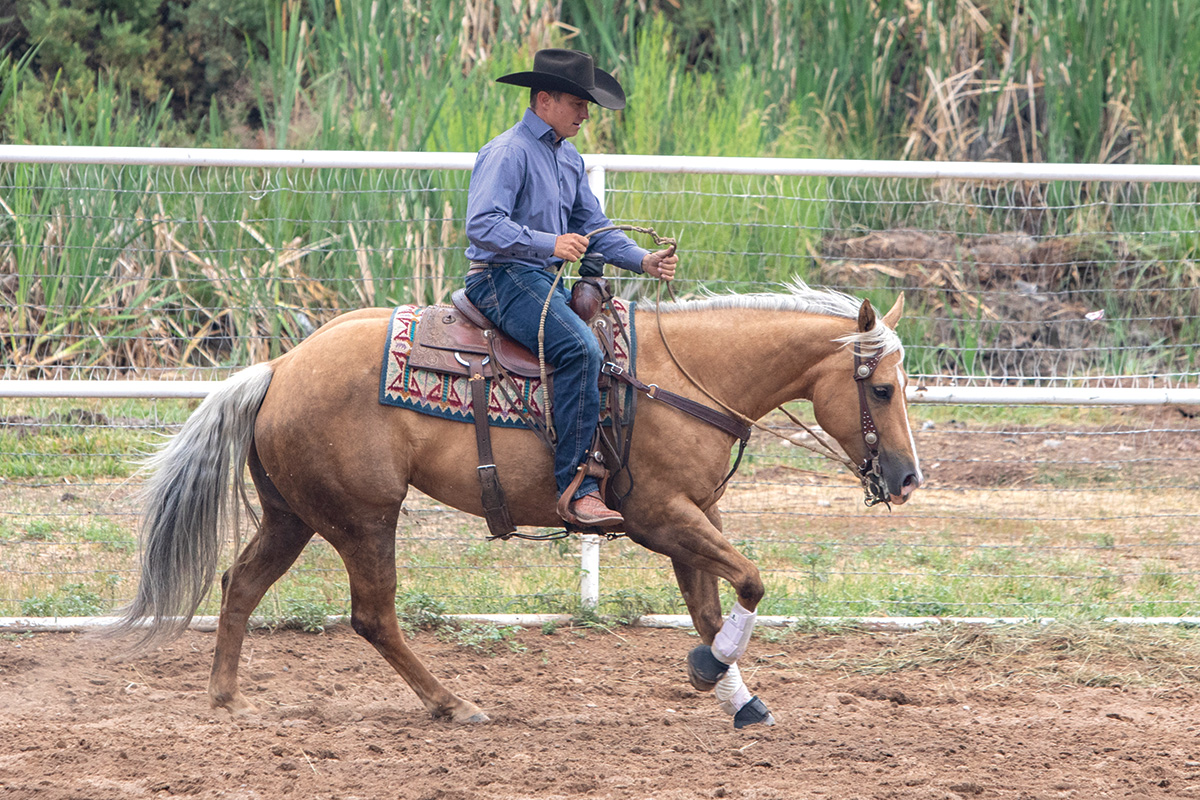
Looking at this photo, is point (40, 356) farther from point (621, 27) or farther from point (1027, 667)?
point (621, 27)

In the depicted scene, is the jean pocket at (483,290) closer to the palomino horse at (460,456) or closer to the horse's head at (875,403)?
the palomino horse at (460,456)

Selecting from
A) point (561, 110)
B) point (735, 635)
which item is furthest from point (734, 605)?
point (561, 110)

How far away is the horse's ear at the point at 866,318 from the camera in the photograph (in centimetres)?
415

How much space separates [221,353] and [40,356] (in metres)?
1.16

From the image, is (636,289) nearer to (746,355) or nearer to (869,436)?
(746,355)

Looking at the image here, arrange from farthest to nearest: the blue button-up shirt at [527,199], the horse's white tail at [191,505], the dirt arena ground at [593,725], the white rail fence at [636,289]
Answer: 1. the white rail fence at [636,289]
2. the horse's white tail at [191,505]
3. the blue button-up shirt at [527,199]
4. the dirt arena ground at [593,725]

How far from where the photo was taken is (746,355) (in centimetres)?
440

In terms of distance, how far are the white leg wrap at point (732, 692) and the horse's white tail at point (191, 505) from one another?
79.6 inches

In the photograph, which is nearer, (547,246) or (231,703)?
(547,246)

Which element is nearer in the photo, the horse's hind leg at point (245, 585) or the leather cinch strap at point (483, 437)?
the leather cinch strap at point (483, 437)

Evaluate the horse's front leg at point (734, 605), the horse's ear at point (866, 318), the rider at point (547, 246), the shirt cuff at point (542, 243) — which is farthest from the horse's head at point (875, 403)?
the shirt cuff at point (542, 243)

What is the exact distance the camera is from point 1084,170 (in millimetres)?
5586

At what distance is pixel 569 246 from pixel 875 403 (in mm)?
1263

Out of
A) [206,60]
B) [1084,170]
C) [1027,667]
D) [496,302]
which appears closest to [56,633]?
[496,302]
